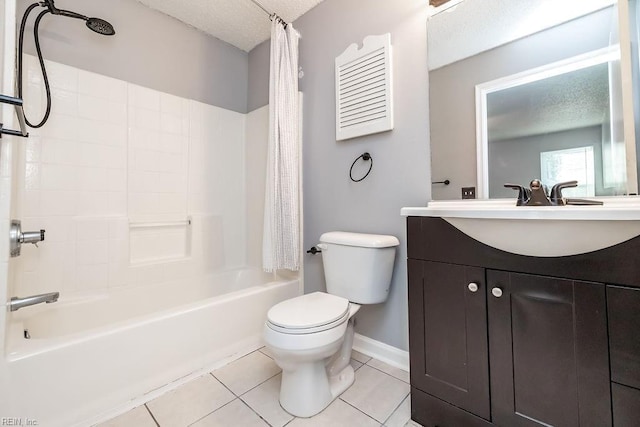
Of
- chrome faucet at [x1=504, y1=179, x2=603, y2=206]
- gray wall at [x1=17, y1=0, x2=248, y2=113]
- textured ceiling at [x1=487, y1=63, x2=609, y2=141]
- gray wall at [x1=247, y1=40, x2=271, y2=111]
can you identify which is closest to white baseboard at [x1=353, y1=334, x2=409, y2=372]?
chrome faucet at [x1=504, y1=179, x2=603, y2=206]

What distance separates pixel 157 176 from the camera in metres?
1.87

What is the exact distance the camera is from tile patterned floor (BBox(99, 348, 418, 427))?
1075 mm

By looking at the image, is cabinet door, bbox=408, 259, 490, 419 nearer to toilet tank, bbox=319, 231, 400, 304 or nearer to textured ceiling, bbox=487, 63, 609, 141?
toilet tank, bbox=319, 231, 400, 304

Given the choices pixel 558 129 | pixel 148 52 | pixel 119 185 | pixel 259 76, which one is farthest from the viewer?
pixel 259 76

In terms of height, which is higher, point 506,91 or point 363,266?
point 506,91

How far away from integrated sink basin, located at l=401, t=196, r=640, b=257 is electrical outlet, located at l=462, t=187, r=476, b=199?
0.39m

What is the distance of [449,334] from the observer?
94 cm

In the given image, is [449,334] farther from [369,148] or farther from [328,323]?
[369,148]

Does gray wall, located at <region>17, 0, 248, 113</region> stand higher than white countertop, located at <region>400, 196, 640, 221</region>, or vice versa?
gray wall, located at <region>17, 0, 248, 113</region>

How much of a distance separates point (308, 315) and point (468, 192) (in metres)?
0.91

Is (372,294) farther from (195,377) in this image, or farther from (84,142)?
(84,142)

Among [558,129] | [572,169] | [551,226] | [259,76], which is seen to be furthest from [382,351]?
[259,76]

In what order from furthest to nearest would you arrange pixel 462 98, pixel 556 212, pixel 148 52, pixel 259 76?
pixel 259 76
pixel 148 52
pixel 462 98
pixel 556 212

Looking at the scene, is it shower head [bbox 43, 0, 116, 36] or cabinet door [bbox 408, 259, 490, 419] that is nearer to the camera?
cabinet door [bbox 408, 259, 490, 419]
